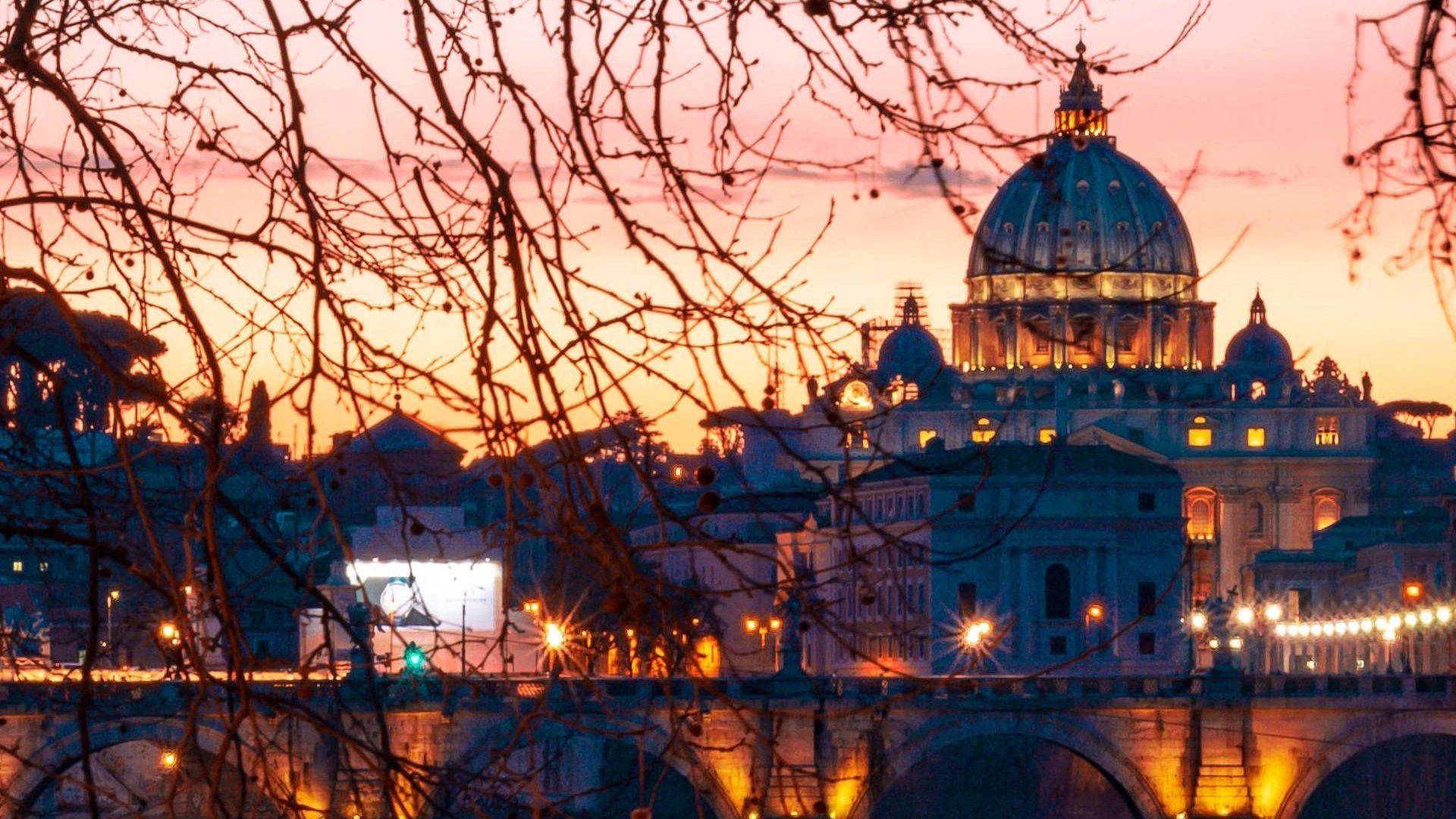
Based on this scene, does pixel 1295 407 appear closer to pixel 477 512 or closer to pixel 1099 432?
pixel 1099 432

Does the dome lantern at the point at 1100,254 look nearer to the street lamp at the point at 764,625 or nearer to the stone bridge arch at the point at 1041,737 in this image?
the street lamp at the point at 764,625

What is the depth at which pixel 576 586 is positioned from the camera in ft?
177

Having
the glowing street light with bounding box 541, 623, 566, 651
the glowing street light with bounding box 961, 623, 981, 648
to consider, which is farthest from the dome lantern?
the glowing street light with bounding box 541, 623, 566, 651

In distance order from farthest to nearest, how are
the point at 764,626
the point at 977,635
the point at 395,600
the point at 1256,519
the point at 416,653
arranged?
the point at 1256,519
the point at 395,600
the point at 977,635
the point at 764,626
the point at 416,653

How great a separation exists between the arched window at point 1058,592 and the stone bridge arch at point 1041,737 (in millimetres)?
34044

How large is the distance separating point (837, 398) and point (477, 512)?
88242 mm

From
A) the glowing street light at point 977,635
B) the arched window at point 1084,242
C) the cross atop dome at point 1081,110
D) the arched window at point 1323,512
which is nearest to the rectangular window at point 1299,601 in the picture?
the arched window at point 1323,512

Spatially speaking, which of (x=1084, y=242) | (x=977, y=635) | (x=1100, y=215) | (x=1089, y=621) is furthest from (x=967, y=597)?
(x=977, y=635)

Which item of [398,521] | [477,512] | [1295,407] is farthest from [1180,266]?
[398,521]

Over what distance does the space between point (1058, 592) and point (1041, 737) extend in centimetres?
3491

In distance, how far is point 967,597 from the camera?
82750 mm

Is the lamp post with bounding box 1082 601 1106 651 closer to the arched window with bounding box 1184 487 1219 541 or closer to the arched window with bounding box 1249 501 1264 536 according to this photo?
the arched window with bounding box 1184 487 1219 541

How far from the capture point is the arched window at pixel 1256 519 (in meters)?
128

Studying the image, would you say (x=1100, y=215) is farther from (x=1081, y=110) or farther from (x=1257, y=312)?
(x=1081, y=110)
